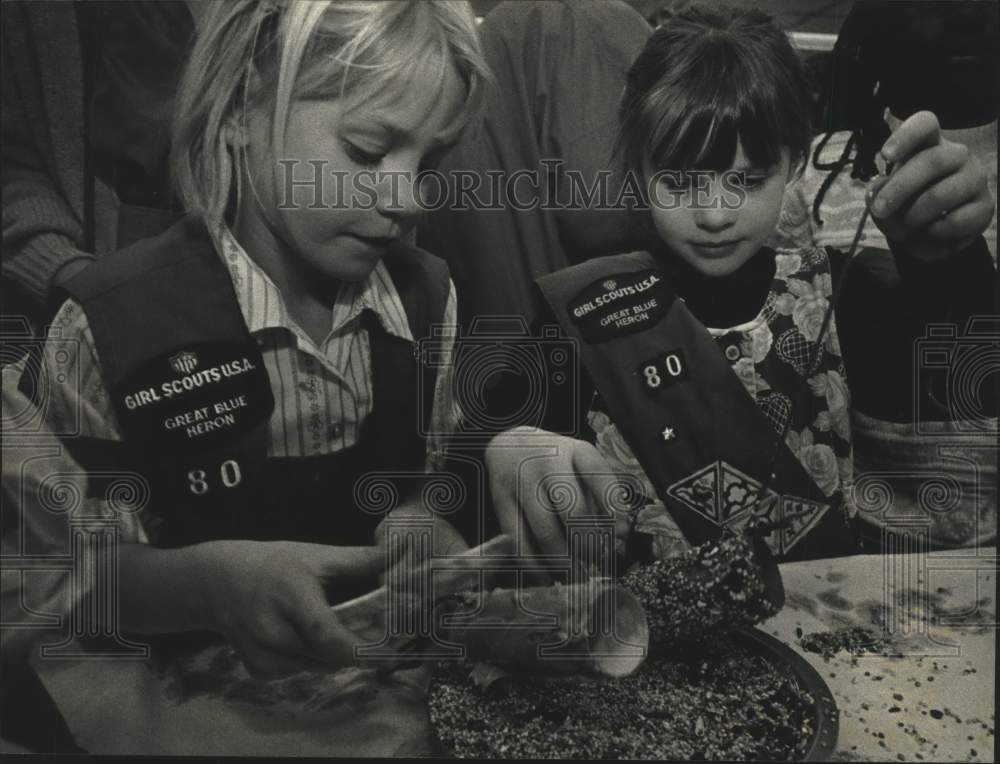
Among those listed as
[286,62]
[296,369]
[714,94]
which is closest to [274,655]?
[296,369]

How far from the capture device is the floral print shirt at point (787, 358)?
1.23 m

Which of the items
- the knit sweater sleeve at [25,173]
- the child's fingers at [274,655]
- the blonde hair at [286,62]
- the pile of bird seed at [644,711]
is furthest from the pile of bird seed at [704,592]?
the knit sweater sleeve at [25,173]

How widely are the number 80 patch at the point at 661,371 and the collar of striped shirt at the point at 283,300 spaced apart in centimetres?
30

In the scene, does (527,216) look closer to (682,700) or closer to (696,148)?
(696,148)

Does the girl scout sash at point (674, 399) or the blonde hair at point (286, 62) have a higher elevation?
the blonde hair at point (286, 62)

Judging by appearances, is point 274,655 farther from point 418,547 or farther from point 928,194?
point 928,194

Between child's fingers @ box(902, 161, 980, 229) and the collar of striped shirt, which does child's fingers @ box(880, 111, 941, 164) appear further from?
the collar of striped shirt

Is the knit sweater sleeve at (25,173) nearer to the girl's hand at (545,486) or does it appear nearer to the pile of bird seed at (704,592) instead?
the girl's hand at (545,486)

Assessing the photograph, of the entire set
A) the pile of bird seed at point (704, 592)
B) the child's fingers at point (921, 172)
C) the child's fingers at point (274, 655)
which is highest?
the child's fingers at point (921, 172)

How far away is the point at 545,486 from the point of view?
123 cm

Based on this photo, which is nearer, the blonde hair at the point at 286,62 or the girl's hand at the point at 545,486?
the blonde hair at the point at 286,62

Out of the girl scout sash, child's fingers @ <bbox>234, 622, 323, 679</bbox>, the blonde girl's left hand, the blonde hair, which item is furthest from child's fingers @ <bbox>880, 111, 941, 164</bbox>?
child's fingers @ <bbox>234, 622, 323, 679</bbox>

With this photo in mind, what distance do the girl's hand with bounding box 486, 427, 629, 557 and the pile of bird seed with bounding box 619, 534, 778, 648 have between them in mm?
79

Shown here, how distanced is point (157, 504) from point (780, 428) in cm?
80
